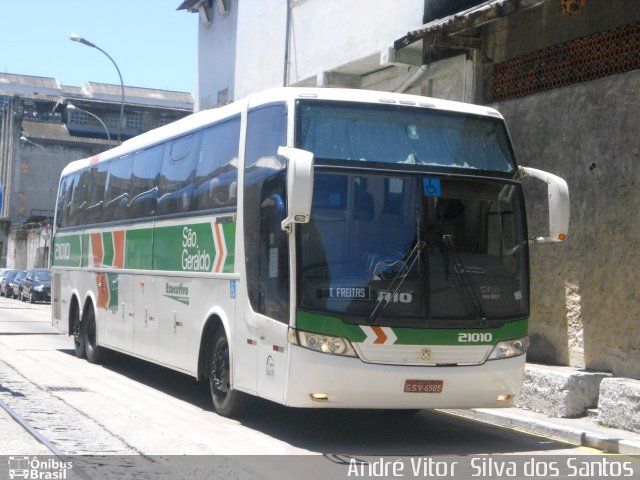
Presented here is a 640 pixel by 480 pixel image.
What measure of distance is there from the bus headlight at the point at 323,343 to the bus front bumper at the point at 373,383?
4 cm

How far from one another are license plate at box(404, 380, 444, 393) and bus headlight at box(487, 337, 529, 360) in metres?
0.59

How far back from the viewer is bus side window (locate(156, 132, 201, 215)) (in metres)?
12.3

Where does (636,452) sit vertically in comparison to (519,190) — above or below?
below

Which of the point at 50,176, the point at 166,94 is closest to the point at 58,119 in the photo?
the point at 50,176

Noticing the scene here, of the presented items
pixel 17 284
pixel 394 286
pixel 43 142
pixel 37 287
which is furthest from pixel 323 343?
pixel 43 142

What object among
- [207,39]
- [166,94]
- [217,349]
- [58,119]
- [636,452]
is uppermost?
[166,94]

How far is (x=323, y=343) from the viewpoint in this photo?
898 centimetres

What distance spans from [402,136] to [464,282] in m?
1.51

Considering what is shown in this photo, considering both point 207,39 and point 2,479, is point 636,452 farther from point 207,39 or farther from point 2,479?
point 207,39

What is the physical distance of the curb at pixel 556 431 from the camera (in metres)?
9.70

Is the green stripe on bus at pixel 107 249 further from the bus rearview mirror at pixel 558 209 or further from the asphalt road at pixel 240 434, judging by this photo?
the bus rearview mirror at pixel 558 209

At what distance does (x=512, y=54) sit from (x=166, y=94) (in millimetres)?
93780

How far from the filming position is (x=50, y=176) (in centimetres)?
7600

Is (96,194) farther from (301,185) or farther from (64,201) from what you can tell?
(301,185)
